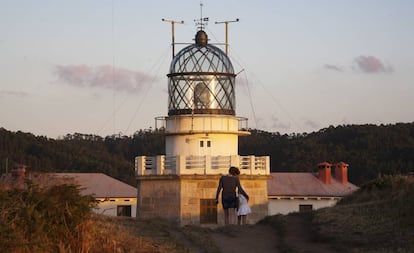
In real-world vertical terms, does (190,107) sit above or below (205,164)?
above

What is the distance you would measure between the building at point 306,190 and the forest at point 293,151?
15154 millimetres

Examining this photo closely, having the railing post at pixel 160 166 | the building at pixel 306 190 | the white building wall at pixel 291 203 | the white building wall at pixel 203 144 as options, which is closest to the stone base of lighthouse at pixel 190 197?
the railing post at pixel 160 166

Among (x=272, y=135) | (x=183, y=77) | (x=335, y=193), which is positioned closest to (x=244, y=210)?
(x=183, y=77)

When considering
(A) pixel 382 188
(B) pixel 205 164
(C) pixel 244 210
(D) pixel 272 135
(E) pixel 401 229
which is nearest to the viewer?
(E) pixel 401 229

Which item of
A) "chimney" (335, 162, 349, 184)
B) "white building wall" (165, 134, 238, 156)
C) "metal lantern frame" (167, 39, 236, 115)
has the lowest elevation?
"white building wall" (165, 134, 238, 156)

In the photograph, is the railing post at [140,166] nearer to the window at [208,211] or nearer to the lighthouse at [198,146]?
the lighthouse at [198,146]

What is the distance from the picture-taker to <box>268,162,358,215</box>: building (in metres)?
60.0

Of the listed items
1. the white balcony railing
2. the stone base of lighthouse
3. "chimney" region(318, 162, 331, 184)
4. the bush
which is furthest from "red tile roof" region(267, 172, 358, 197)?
the bush

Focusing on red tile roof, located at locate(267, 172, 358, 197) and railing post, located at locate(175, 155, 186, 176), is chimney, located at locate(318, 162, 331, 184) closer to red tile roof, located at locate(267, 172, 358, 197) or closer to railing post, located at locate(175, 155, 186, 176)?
red tile roof, located at locate(267, 172, 358, 197)

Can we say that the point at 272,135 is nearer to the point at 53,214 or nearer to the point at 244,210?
the point at 244,210

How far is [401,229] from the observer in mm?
17938

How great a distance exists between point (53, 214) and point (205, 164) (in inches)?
558

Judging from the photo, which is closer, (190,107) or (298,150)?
(190,107)

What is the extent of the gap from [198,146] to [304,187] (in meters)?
33.4
